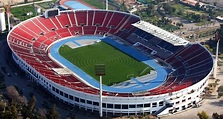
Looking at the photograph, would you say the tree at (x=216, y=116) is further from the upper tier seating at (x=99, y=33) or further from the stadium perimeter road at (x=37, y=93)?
the stadium perimeter road at (x=37, y=93)

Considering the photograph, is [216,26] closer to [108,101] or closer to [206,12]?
[206,12]

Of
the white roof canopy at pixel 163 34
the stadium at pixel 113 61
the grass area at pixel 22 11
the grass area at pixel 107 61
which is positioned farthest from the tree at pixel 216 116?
the grass area at pixel 22 11

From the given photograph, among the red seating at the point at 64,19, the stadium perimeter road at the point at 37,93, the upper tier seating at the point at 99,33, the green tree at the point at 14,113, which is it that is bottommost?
the stadium perimeter road at the point at 37,93

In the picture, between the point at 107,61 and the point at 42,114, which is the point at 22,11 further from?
the point at 42,114

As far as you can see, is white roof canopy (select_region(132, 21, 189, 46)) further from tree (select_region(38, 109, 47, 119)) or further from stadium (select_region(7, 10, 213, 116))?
tree (select_region(38, 109, 47, 119))

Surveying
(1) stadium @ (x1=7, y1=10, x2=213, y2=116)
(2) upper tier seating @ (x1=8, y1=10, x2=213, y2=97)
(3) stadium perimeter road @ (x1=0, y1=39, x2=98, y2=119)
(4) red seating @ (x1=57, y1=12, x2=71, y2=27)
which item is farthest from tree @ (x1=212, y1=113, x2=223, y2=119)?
(4) red seating @ (x1=57, y1=12, x2=71, y2=27)
